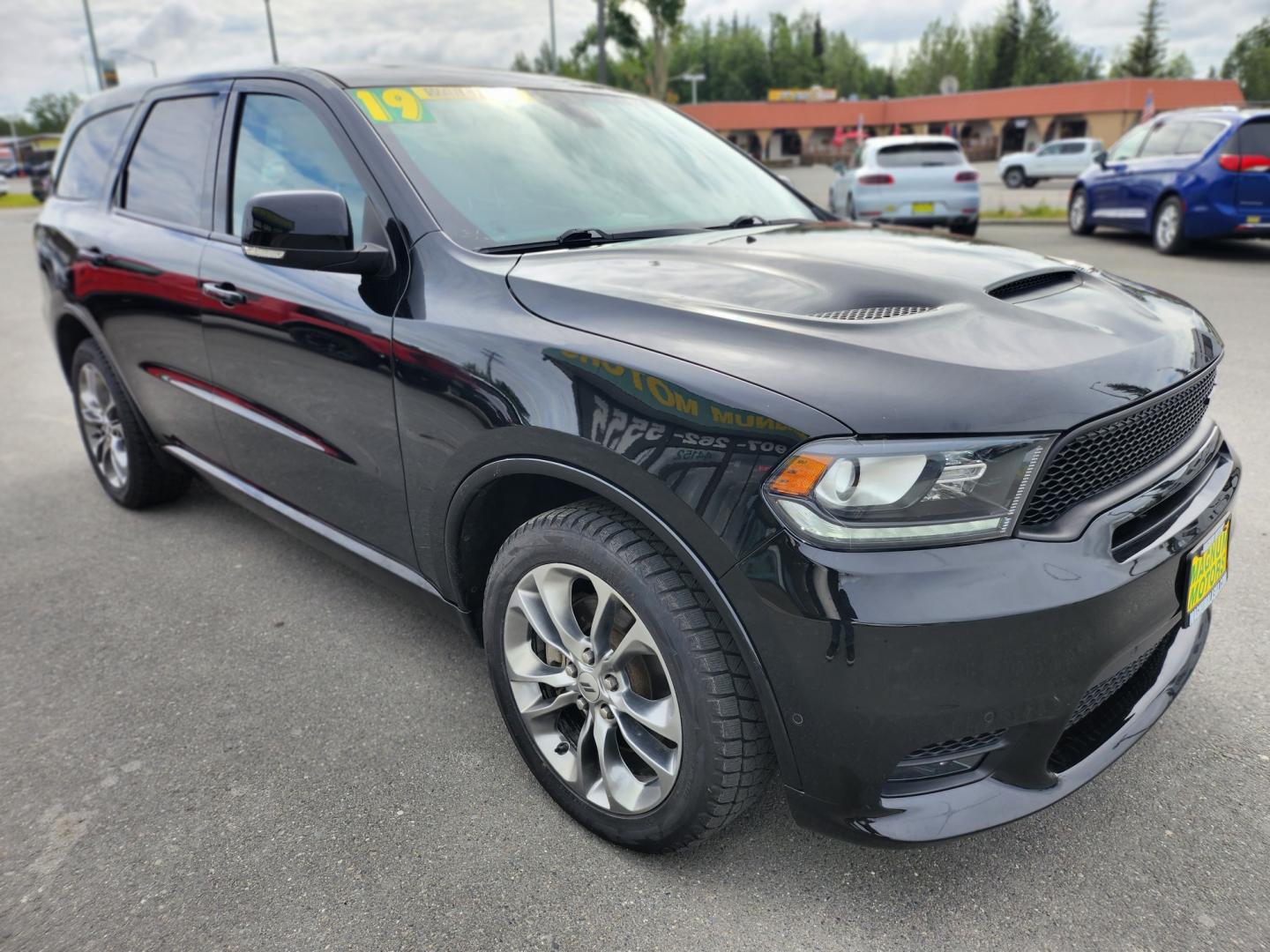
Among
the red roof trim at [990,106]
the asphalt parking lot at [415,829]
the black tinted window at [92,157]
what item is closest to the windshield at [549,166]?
the asphalt parking lot at [415,829]

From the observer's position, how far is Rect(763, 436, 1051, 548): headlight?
1.55 m

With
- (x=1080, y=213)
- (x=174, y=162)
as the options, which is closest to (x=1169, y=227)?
(x=1080, y=213)

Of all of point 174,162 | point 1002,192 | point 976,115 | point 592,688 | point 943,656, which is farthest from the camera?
point 976,115

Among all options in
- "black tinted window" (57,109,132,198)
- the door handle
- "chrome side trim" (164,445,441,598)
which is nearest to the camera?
"chrome side trim" (164,445,441,598)

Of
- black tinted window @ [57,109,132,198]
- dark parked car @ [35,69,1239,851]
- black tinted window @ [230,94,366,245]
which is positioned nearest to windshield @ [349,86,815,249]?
dark parked car @ [35,69,1239,851]

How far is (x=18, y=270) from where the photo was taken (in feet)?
46.5

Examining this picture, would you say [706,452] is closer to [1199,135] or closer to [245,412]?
[245,412]

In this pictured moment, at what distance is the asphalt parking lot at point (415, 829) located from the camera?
6.13 ft

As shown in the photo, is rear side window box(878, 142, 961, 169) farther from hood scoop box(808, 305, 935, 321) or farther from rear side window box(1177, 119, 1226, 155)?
hood scoop box(808, 305, 935, 321)

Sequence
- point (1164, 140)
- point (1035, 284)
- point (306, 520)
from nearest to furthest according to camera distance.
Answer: point (1035, 284), point (306, 520), point (1164, 140)

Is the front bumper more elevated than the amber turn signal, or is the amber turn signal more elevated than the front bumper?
the amber turn signal

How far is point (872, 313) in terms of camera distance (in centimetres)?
188

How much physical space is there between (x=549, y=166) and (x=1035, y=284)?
54.4 inches

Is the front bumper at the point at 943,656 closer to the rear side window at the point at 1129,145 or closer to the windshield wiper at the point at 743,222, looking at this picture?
the windshield wiper at the point at 743,222
